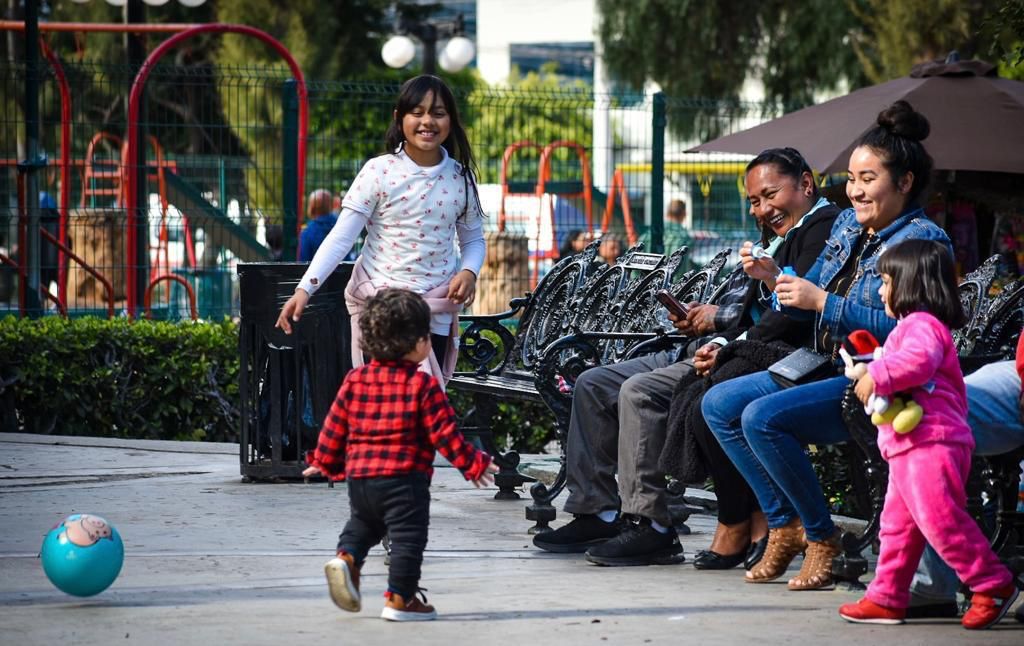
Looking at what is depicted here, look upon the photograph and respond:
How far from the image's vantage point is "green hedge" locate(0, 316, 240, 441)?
989cm

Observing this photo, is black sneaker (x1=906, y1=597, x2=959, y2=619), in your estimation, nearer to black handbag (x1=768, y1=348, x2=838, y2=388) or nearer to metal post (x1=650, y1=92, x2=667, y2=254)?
black handbag (x1=768, y1=348, x2=838, y2=388)

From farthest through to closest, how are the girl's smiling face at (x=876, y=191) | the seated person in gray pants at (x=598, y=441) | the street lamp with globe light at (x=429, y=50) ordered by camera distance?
the street lamp with globe light at (x=429, y=50) → the seated person in gray pants at (x=598, y=441) → the girl's smiling face at (x=876, y=191)

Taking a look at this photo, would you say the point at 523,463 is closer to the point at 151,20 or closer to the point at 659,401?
the point at 659,401

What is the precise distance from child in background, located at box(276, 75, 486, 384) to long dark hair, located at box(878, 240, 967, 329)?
1812mm

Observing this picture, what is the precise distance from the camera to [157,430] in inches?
395

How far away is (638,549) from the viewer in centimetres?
591

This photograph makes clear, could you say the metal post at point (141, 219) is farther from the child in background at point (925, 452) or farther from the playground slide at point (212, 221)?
the child in background at point (925, 452)

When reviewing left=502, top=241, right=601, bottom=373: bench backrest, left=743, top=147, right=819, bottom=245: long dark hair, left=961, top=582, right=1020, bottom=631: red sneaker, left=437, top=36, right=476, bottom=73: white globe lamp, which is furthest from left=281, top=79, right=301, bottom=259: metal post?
left=437, top=36, right=476, bottom=73: white globe lamp

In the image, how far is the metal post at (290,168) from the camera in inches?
445

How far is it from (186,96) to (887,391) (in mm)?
8466

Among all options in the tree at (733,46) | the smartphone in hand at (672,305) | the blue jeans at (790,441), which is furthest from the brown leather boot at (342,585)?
the tree at (733,46)

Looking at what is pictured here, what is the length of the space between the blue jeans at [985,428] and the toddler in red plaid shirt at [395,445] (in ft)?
4.58

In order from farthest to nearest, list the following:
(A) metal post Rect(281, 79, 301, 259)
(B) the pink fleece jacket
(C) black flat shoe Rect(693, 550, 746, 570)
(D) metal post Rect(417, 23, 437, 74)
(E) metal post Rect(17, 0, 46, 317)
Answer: (D) metal post Rect(417, 23, 437, 74) → (A) metal post Rect(281, 79, 301, 259) → (E) metal post Rect(17, 0, 46, 317) → (C) black flat shoe Rect(693, 550, 746, 570) → (B) the pink fleece jacket

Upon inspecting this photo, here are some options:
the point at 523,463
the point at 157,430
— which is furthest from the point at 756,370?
the point at 157,430
